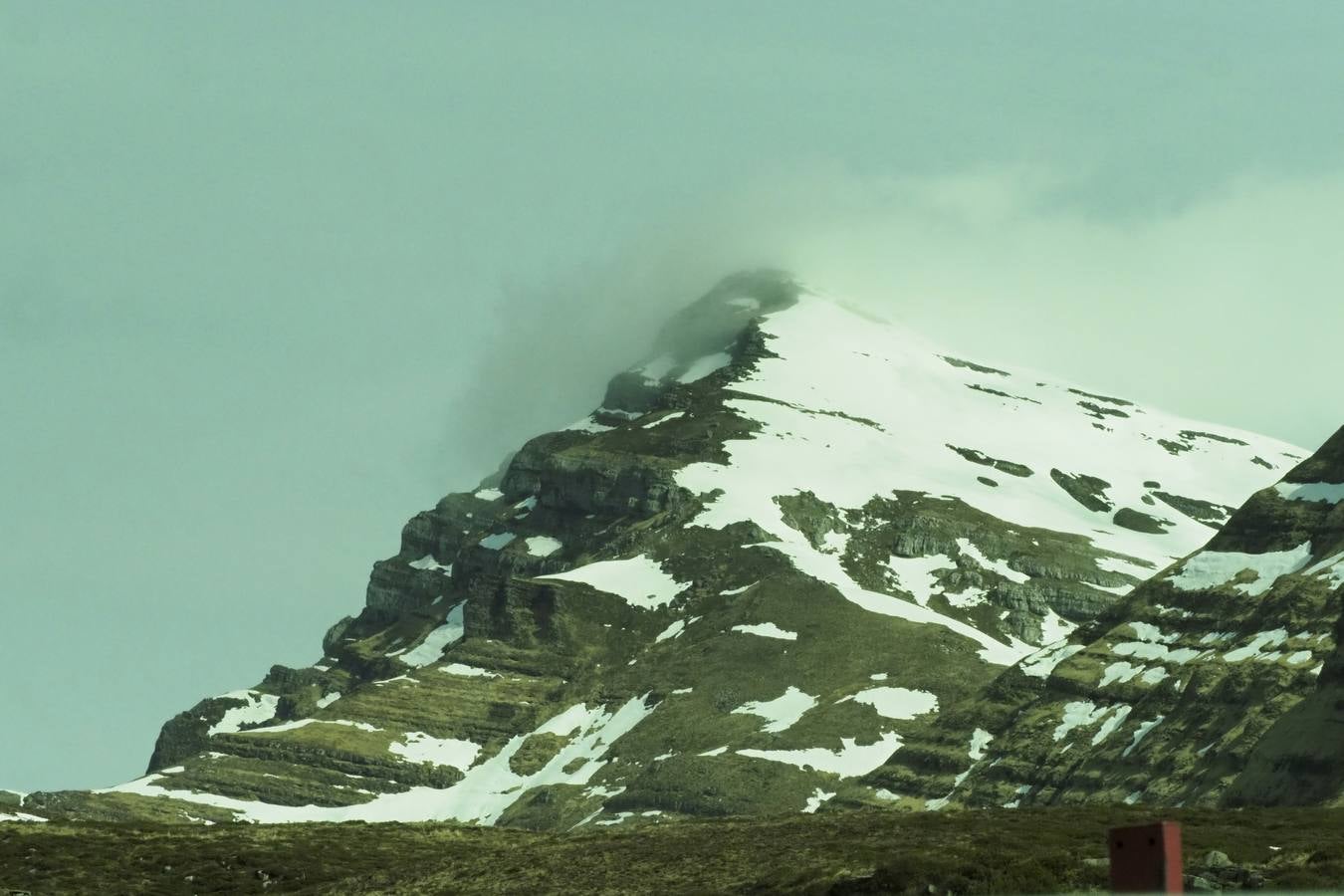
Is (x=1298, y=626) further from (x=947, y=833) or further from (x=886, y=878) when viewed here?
(x=886, y=878)

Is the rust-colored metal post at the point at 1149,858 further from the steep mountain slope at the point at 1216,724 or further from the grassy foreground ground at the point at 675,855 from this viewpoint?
the steep mountain slope at the point at 1216,724

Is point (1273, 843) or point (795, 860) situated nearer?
point (1273, 843)

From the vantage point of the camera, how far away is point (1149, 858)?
1031 inches

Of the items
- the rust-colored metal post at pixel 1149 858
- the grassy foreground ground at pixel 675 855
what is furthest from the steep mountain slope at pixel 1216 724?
the rust-colored metal post at pixel 1149 858

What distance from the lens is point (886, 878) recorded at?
226ft

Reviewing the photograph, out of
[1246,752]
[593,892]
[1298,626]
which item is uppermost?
[1298,626]

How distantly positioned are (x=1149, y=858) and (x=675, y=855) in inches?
2397

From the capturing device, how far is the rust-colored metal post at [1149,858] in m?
25.7

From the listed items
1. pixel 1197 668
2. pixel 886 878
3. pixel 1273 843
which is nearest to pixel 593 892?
pixel 886 878

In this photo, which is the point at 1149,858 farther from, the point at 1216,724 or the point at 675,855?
the point at 1216,724

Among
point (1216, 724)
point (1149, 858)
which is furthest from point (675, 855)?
point (1216, 724)

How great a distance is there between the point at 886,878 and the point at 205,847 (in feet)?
151

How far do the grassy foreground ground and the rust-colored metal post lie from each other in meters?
36.1

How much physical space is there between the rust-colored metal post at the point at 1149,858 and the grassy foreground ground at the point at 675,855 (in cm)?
3612
